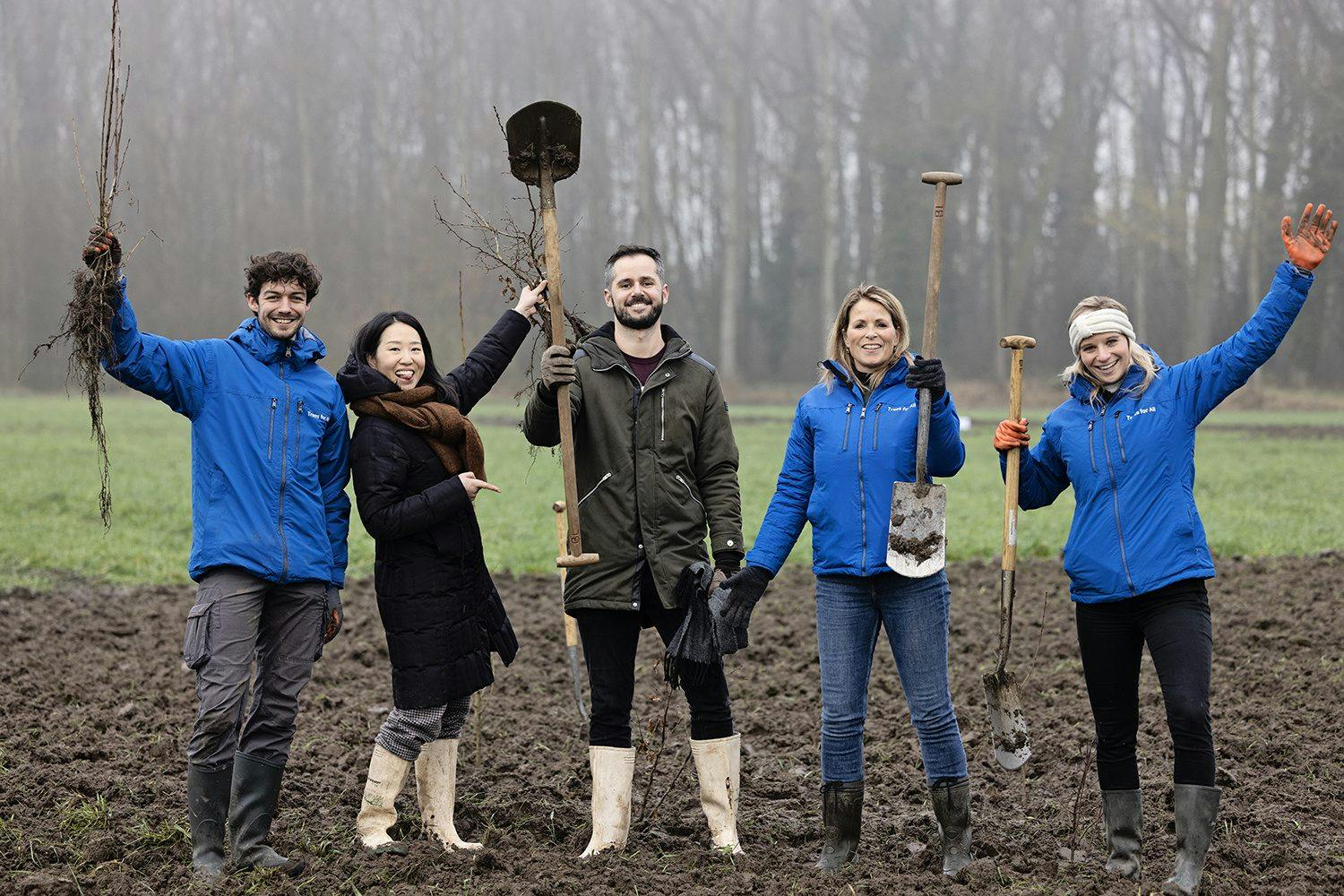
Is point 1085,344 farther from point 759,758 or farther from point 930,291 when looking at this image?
point 759,758

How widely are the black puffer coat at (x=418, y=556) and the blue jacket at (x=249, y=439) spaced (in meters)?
0.18

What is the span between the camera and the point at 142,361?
14.3ft

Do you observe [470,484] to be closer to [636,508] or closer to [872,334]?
[636,508]

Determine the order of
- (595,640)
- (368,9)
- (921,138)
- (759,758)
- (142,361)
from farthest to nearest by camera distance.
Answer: (368,9) → (921,138) → (759,758) → (595,640) → (142,361)

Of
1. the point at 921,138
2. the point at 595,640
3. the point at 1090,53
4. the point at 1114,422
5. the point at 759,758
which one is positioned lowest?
the point at 759,758

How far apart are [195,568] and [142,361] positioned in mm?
741

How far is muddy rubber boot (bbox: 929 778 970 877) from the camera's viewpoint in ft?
14.6

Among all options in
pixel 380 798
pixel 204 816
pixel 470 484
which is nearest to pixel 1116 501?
pixel 470 484

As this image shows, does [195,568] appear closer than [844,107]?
Yes

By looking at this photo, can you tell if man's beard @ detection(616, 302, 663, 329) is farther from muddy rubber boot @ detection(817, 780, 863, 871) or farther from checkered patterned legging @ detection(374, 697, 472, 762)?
muddy rubber boot @ detection(817, 780, 863, 871)

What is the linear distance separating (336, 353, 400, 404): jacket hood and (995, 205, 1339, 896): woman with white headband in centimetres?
237

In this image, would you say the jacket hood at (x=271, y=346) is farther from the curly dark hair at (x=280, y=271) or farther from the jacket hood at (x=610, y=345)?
the jacket hood at (x=610, y=345)

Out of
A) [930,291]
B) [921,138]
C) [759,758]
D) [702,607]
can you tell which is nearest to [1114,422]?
[930,291]

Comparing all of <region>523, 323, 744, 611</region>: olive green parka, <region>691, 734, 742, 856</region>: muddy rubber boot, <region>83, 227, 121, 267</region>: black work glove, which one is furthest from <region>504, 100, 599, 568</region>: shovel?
<region>83, 227, 121, 267</region>: black work glove
